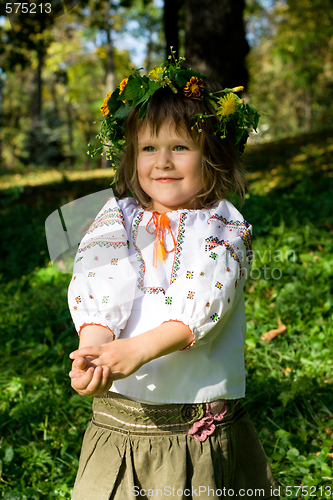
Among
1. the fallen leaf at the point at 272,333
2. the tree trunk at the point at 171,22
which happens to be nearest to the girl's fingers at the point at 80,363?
the fallen leaf at the point at 272,333

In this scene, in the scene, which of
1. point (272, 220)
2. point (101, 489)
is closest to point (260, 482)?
point (101, 489)

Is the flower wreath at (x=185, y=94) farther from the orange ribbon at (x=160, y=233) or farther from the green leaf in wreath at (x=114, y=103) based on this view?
the orange ribbon at (x=160, y=233)

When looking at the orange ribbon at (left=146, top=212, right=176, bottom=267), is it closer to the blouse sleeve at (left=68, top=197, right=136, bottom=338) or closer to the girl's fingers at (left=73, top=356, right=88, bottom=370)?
the blouse sleeve at (left=68, top=197, right=136, bottom=338)

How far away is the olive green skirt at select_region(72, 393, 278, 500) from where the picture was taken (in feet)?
4.93

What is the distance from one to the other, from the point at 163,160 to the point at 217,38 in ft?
12.6

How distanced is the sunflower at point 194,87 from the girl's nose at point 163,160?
0.78 feet

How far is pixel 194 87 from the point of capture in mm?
1603

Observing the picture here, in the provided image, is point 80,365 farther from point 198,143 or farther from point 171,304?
point 198,143

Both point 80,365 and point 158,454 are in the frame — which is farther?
point 158,454

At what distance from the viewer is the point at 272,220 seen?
429cm

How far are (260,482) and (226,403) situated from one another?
17.1 inches

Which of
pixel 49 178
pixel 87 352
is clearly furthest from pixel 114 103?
pixel 49 178

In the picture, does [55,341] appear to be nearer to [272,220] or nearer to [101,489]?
[101,489]

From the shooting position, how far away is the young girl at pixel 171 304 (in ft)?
4.66
